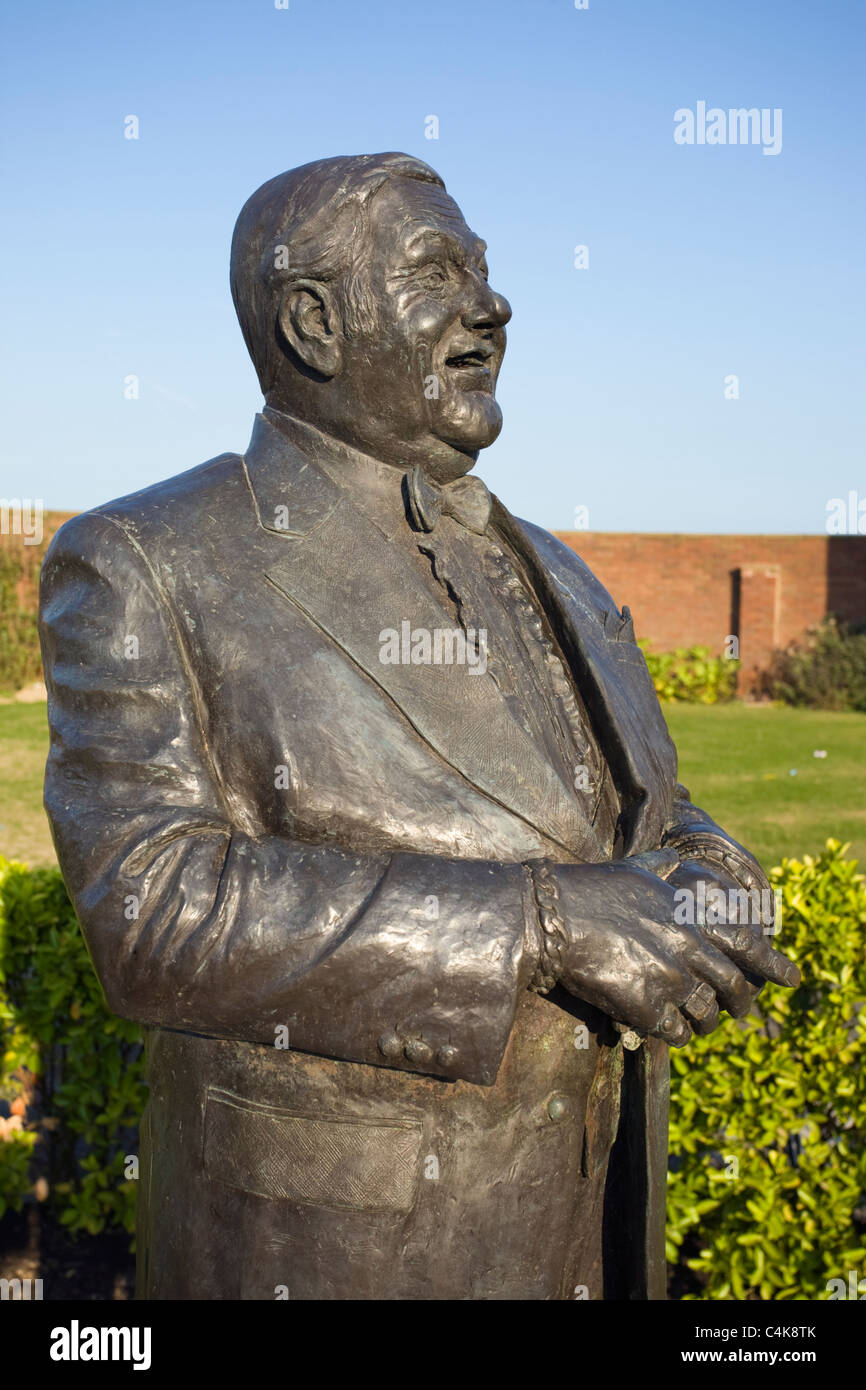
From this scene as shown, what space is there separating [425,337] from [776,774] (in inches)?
454

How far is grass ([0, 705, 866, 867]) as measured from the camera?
9.88 meters

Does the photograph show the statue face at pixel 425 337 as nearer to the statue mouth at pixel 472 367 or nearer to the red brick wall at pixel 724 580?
the statue mouth at pixel 472 367

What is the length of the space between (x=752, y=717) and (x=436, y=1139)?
16.8 meters

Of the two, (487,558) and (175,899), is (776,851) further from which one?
(175,899)

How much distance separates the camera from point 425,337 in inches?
86.0

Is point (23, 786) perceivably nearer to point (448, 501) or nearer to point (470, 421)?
point (448, 501)

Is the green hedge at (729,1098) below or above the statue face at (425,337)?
below

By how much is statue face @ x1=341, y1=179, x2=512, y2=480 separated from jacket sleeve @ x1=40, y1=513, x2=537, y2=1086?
0.62 metres

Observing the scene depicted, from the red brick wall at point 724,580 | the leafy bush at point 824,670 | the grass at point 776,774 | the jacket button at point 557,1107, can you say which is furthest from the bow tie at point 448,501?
the red brick wall at point 724,580

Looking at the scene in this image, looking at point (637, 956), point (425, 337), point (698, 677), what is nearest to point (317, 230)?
point (425, 337)

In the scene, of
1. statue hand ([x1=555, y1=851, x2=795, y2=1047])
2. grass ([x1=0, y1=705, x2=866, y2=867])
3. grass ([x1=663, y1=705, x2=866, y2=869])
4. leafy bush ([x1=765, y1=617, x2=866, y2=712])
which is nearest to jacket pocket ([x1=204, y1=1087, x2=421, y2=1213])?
statue hand ([x1=555, y1=851, x2=795, y2=1047])

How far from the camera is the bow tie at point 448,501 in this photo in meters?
2.25

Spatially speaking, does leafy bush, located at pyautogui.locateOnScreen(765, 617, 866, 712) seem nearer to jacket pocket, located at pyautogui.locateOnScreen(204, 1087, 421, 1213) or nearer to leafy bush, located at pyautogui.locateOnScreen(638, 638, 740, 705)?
leafy bush, located at pyautogui.locateOnScreen(638, 638, 740, 705)
